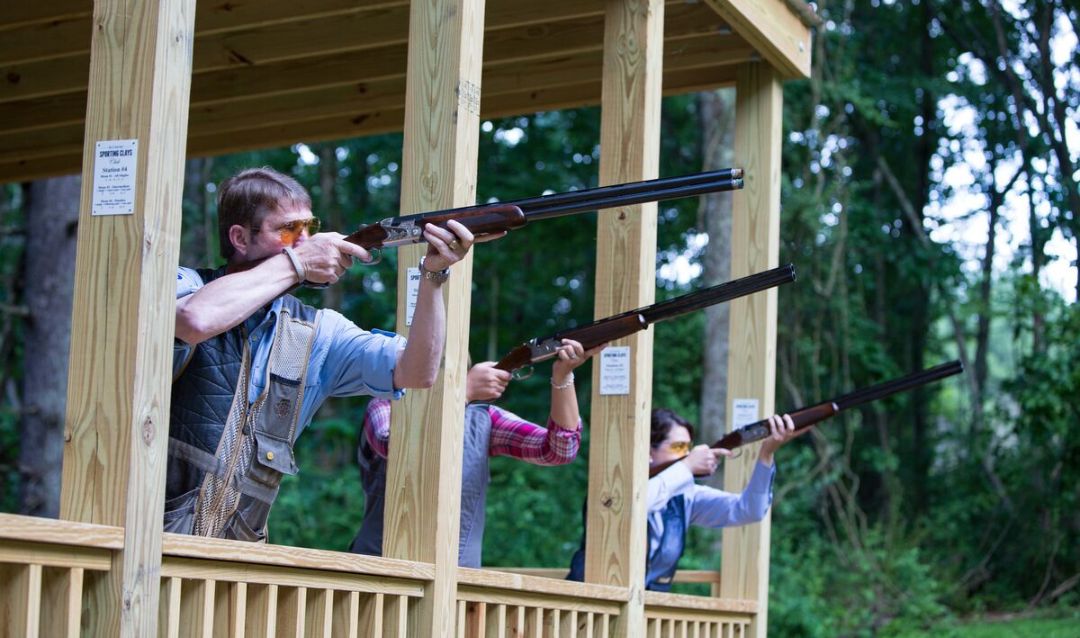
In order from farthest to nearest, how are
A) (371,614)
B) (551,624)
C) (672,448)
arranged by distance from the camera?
1. (672,448)
2. (551,624)
3. (371,614)

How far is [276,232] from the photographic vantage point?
3.78 meters

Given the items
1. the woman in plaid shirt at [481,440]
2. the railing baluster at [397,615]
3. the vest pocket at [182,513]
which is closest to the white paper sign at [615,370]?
the woman in plaid shirt at [481,440]

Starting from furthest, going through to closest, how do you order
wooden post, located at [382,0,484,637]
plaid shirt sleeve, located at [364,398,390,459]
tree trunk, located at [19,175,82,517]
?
tree trunk, located at [19,175,82,517]
plaid shirt sleeve, located at [364,398,390,459]
wooden post, located at [382,0,484,637]

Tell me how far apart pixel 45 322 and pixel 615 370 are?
683cm

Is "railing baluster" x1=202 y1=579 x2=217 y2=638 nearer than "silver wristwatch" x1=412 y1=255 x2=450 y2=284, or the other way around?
"railing baluster" x1=202 y1=579 x2=217 y2=638

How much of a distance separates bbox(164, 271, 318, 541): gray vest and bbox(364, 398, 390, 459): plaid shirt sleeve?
1249 mm

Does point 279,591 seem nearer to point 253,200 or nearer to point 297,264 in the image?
point 297,264

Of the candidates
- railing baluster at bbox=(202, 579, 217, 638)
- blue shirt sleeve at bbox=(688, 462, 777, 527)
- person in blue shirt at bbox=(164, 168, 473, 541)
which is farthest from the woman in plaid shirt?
railing baluster at bbox=(202, 579, 217, 638)

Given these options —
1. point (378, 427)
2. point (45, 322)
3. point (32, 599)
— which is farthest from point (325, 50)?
point (45, 322)

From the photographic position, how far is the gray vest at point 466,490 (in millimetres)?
5148

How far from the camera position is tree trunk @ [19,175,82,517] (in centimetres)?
1063

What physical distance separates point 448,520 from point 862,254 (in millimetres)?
13676

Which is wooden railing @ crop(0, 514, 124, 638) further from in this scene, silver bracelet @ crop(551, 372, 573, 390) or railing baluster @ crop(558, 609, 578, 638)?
silver bracelet @ crop(551, 372, 573, 390)

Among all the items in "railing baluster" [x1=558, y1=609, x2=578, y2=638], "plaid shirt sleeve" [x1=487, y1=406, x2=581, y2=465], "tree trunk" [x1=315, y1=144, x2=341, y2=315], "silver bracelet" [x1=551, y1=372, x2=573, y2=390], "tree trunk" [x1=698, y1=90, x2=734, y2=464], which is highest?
"tree trunk" [x1=315, y1=144, x2=341, y2=315]
